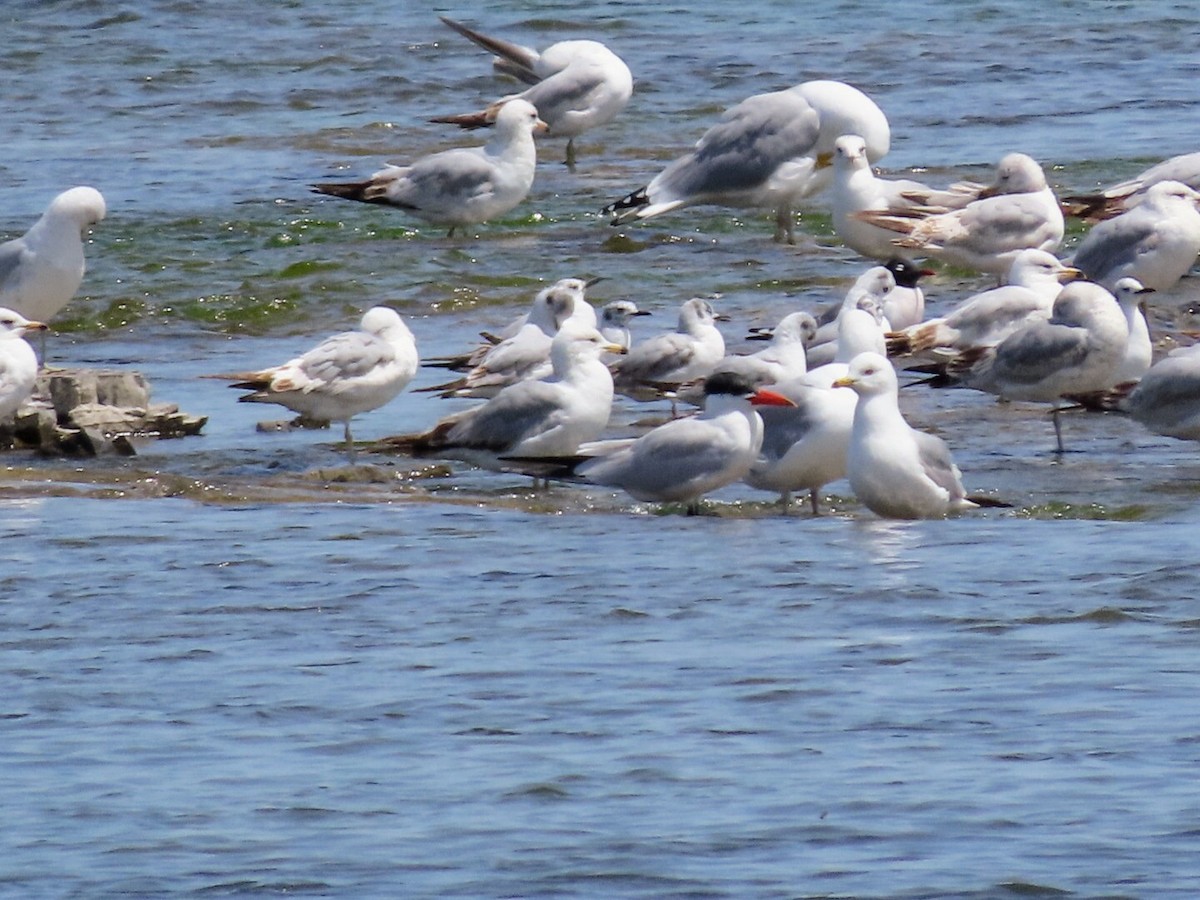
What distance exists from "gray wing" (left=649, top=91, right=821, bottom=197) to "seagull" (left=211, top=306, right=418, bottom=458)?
195 inches

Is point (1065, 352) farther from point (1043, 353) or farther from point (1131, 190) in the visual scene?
point (1131, 190)

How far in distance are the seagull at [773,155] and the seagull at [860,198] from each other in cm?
109

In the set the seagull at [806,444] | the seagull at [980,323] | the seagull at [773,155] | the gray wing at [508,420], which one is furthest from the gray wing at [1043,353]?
the seagull at [773,155]

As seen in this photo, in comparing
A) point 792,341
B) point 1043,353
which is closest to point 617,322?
point 792,341

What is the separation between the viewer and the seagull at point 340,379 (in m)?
10.3

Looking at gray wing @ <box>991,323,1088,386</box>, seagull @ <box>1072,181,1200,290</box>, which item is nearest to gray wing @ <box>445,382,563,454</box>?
gray wing @ <box>991,323,1088,386</box>

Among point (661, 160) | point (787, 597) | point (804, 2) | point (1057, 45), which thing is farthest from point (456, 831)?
point (804, 2)

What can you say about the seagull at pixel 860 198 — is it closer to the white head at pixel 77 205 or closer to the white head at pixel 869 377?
the white head at pixel 77 205

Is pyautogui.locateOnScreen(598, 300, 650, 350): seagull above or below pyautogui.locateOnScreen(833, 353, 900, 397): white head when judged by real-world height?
below

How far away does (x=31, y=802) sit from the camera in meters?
5.85

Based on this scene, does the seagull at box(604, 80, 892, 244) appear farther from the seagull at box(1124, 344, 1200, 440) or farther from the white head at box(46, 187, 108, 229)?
the seagull at box(1124, 344, 1200, 440)

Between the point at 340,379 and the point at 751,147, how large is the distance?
17.6 feet

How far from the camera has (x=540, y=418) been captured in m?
9.72

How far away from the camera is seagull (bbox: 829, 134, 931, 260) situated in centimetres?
1368
